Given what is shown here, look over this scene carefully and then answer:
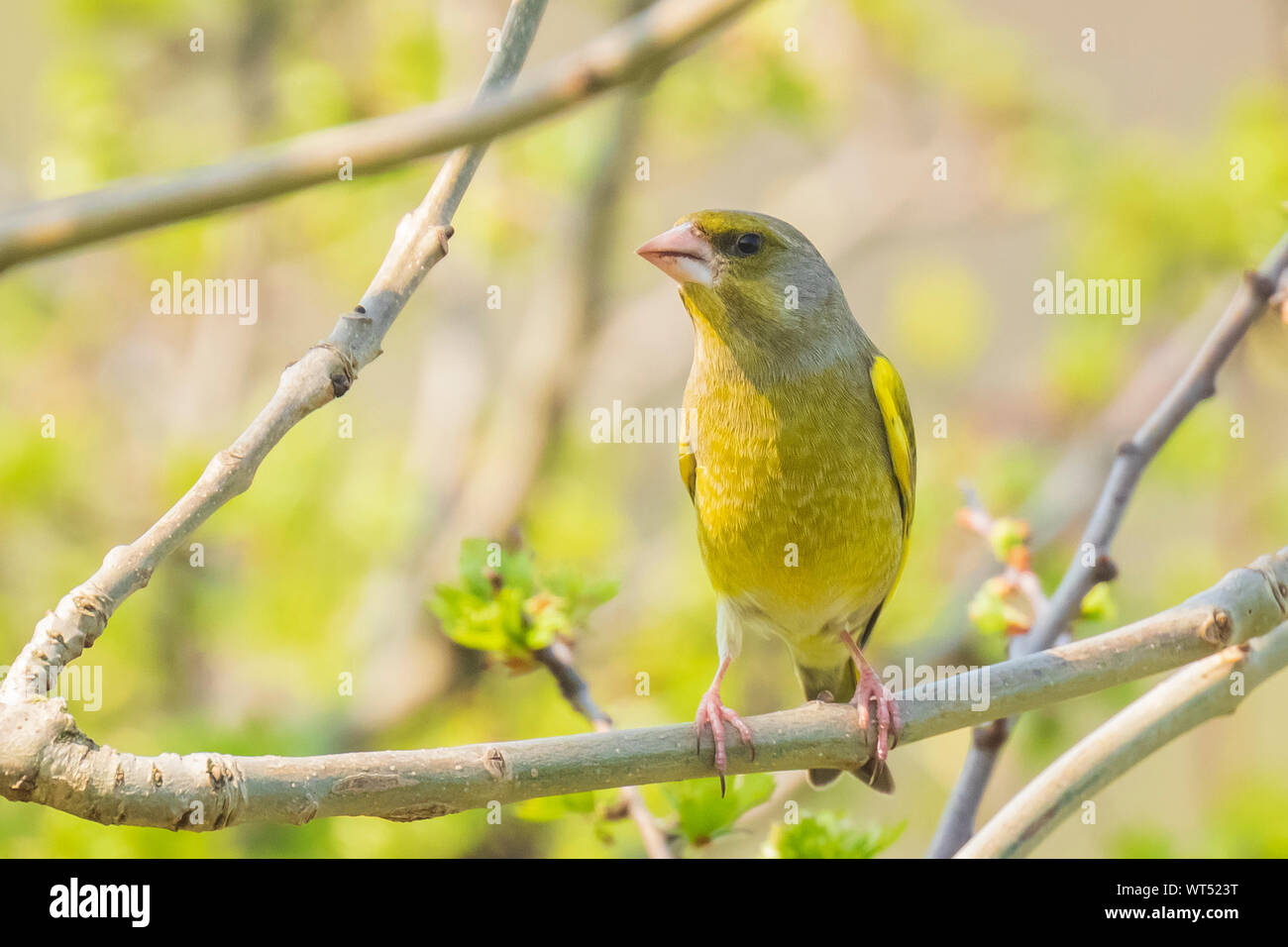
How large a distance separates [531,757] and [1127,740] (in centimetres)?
135

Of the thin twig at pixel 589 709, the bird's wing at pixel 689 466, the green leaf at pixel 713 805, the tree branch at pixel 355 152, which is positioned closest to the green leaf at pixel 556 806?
the thin twig at pixel 589 709

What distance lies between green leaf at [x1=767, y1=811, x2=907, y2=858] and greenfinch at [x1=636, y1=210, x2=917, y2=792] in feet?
1.21

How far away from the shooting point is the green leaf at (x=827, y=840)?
2.87m

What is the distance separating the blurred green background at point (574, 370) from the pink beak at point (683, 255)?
1777 millimetres

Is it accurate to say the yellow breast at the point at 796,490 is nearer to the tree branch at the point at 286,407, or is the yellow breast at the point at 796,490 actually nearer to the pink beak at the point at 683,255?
the pink beak at the point at 683,255

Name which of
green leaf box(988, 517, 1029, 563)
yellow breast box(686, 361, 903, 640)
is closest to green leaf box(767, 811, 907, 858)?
yellow breast box(686, 361, 903, 640)

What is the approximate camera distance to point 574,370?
19.3ft

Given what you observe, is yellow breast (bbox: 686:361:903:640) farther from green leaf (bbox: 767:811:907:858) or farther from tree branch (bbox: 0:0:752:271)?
tree branch (bbox: 0:0:752:271)

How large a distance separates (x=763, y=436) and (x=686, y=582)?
9.25 feet

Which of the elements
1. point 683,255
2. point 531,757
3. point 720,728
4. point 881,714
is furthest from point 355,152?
point 683,255

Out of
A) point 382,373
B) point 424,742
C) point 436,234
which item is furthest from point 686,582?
point 436,234

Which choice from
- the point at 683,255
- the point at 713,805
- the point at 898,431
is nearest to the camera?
the point at 713,805

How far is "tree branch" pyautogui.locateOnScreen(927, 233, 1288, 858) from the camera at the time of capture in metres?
2.91

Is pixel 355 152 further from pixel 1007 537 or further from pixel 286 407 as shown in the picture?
pixel 1007 537
